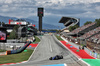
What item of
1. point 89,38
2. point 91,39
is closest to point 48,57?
point 91,39

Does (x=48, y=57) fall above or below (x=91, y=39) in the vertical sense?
below

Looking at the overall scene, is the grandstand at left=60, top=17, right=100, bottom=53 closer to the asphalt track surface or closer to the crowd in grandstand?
the crowd in grandstand

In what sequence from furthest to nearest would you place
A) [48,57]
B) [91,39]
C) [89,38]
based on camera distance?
[89,38]
[91,39]
[48,57]

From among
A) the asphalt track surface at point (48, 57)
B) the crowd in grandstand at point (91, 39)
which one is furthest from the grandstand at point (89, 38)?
the asphalt track surface at point (48, 57)

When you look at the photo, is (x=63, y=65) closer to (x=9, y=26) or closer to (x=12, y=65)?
(x=12, y=65)

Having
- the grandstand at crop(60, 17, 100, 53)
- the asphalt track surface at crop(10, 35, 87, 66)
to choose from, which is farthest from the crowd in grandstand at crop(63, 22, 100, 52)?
the asphalt track surface at crop(10, 35, 87, 66)

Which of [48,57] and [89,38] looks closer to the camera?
[48,57]

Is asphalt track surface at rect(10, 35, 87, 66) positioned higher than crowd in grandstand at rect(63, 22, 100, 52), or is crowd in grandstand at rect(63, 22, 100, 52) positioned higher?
crowd in grandstand at rect(63, 22, 100, 52)

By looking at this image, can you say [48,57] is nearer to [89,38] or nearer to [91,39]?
[91,39]

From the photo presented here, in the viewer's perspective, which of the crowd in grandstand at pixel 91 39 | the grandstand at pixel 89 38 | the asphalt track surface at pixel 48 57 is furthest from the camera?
the grandstand at pixel 89 38

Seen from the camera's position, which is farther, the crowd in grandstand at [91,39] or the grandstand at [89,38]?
the grandstand at [89,38]

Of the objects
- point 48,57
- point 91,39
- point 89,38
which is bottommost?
point 48,57

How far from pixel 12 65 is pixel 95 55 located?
23.4 meters

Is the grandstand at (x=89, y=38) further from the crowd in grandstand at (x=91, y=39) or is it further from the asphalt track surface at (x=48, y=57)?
the asphalt track surface at (x=48, y=57)
